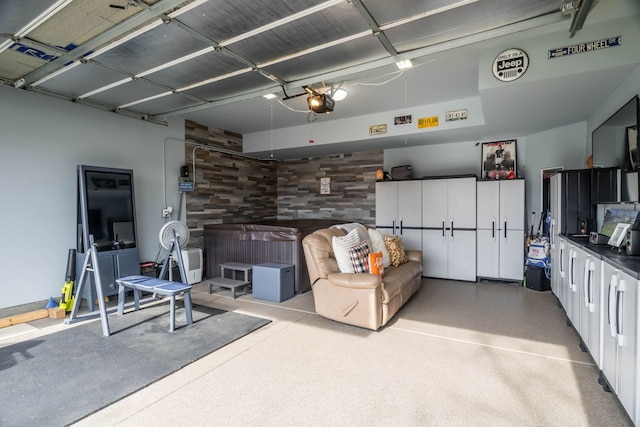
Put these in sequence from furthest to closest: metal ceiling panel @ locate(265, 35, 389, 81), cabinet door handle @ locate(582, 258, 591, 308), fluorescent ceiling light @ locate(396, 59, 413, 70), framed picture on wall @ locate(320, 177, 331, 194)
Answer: framed picture on wall @ locate(320, 177, 331, 194), fluorescent ceiling light @ locate(396, 59, 413, 70), metal ceiling panel @ locate(265, 35, 389, 81), cabinet door handle @ locate(582, 258, 591, 308)

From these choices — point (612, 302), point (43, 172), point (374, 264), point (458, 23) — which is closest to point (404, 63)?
point (458, 23)

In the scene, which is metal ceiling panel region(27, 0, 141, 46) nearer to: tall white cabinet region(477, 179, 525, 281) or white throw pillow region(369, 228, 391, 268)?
white throw pillow region(369, 228, 391, 268)

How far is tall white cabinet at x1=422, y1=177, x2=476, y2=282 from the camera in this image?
535cm

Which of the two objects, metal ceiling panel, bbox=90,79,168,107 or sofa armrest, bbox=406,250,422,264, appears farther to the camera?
sofa armrest, bbox=406,250,422,264

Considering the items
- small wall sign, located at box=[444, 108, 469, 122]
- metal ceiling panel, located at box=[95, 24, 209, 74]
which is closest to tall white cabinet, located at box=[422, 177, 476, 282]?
small wall sign, located at box=[444, 108, 469, 122]

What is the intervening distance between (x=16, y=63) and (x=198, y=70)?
1695mm

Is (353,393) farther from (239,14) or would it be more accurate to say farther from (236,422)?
(239,14)

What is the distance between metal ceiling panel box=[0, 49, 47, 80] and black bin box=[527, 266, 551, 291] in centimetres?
653

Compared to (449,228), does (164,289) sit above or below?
below

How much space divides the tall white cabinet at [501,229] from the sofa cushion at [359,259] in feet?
9.00

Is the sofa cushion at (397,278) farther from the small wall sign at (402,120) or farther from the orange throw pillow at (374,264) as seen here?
the small wall sign at (402,120)

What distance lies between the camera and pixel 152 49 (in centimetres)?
279

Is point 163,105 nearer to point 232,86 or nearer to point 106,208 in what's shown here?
point 232,86

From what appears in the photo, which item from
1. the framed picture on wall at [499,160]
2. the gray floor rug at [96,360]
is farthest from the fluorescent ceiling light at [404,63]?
the framed picture on wall at [499,160]
